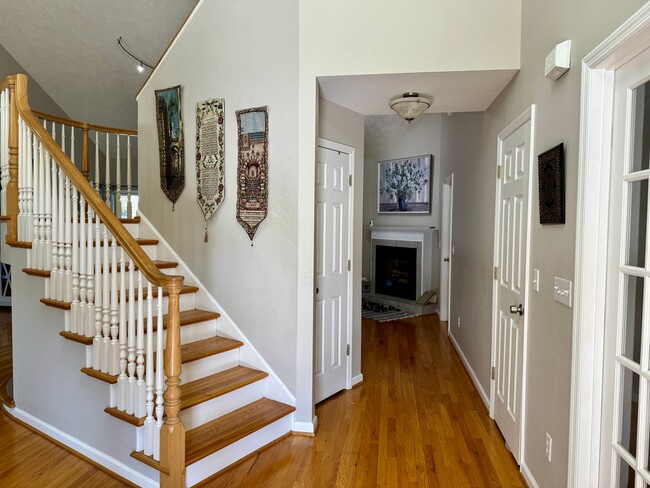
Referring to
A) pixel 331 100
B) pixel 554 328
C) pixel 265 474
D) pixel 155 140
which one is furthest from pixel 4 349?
pixel 554 328

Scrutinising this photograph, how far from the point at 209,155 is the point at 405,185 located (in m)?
4.18

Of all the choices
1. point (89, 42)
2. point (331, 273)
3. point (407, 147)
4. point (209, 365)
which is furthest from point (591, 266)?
point (407, 147)

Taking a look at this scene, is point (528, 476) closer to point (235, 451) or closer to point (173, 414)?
point (235, 451)

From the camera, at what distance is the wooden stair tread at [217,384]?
7.73 feet

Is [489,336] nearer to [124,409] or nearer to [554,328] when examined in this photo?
[554,328]

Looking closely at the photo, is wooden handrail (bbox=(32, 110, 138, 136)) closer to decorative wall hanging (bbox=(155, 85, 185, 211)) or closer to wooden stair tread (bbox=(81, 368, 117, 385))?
decorative wall hanging (bbox=(155, 85, 185, 211))

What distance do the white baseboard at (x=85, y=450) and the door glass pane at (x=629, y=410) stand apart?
6.99ft

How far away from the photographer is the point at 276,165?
2.79 m

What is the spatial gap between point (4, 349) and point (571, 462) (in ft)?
17.9

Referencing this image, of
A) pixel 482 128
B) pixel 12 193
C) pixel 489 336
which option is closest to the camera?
pixel 12 193

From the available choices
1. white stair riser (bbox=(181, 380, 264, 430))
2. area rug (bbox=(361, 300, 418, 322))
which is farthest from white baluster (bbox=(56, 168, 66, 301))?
area rug (bbox=(361, 300, 418, 322))

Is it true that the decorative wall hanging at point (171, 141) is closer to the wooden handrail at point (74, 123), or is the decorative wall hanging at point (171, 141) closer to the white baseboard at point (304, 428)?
the wooden handrail at point (74, 123)

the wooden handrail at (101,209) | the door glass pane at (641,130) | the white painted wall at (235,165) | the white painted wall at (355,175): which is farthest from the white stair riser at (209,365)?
the door glass pane at (641,130)

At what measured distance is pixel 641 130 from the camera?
52.7 inches
